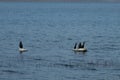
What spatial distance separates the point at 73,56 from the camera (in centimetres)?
5750

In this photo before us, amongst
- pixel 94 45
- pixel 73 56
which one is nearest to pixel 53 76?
pixel 73 56

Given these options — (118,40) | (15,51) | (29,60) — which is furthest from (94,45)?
(29,60)

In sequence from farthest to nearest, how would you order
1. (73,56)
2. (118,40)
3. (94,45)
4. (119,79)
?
(118,40)
(94,45)
(73,56)
(119,79)

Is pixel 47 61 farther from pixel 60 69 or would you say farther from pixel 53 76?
pixel 53 76

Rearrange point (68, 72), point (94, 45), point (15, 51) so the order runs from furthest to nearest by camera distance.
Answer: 1. point (94, 45)
2. point (15, 51)
3. point (68, 72)

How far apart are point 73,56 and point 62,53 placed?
287 cm

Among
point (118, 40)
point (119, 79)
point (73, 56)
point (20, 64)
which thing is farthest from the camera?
point (118, 40)

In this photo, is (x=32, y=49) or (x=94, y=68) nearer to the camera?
(x=94, y=68)

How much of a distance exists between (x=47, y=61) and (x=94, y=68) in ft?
19.6

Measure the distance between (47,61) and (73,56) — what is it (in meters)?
5.38

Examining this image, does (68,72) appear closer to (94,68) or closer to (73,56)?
(94,68)

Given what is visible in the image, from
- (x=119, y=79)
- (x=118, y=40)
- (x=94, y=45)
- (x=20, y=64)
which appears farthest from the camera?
(x=118, y=40)

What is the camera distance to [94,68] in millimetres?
48281

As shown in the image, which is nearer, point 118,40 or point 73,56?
point 73,56
